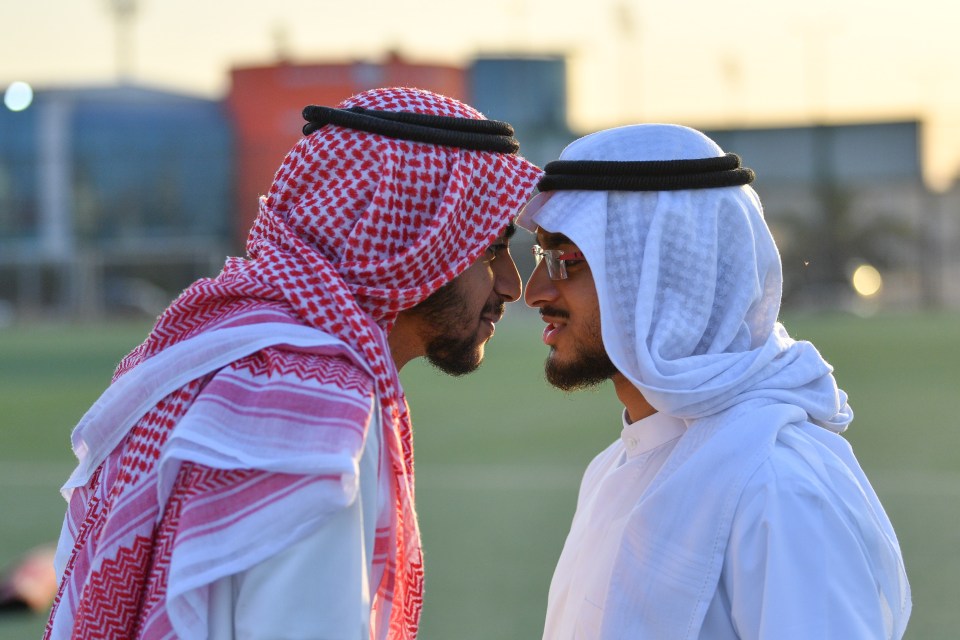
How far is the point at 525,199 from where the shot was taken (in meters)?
2.82

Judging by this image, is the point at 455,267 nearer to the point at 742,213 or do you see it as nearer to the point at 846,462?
the point at 742,213

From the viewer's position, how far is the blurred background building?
37.8 meters

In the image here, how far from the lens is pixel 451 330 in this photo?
2.82 meters

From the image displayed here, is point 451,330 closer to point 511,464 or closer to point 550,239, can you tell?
point 550,239

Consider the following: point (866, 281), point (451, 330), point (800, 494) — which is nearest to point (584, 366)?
point (451, 330)

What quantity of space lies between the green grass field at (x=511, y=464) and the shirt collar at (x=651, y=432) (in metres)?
3.21

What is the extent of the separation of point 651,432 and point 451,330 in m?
0.47

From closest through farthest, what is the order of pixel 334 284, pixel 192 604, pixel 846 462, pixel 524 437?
pixel 192 604 < pixel 334 284 < pixel 846 462 < pixel 524 437

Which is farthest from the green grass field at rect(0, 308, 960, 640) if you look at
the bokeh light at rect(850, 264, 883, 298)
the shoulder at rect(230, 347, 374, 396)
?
the bokeh light at rect(850, 264, 883, 298)

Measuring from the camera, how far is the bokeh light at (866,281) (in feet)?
124

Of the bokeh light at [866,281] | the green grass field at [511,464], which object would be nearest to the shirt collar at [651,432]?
the green grass field at [511,464]

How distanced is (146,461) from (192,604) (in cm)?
27

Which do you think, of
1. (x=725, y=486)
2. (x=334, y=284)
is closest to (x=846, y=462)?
(x=725, y=486)

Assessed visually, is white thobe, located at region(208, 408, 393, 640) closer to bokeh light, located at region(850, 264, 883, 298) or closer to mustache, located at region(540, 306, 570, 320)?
mustache, located at region(540, 306, 570, 320)
